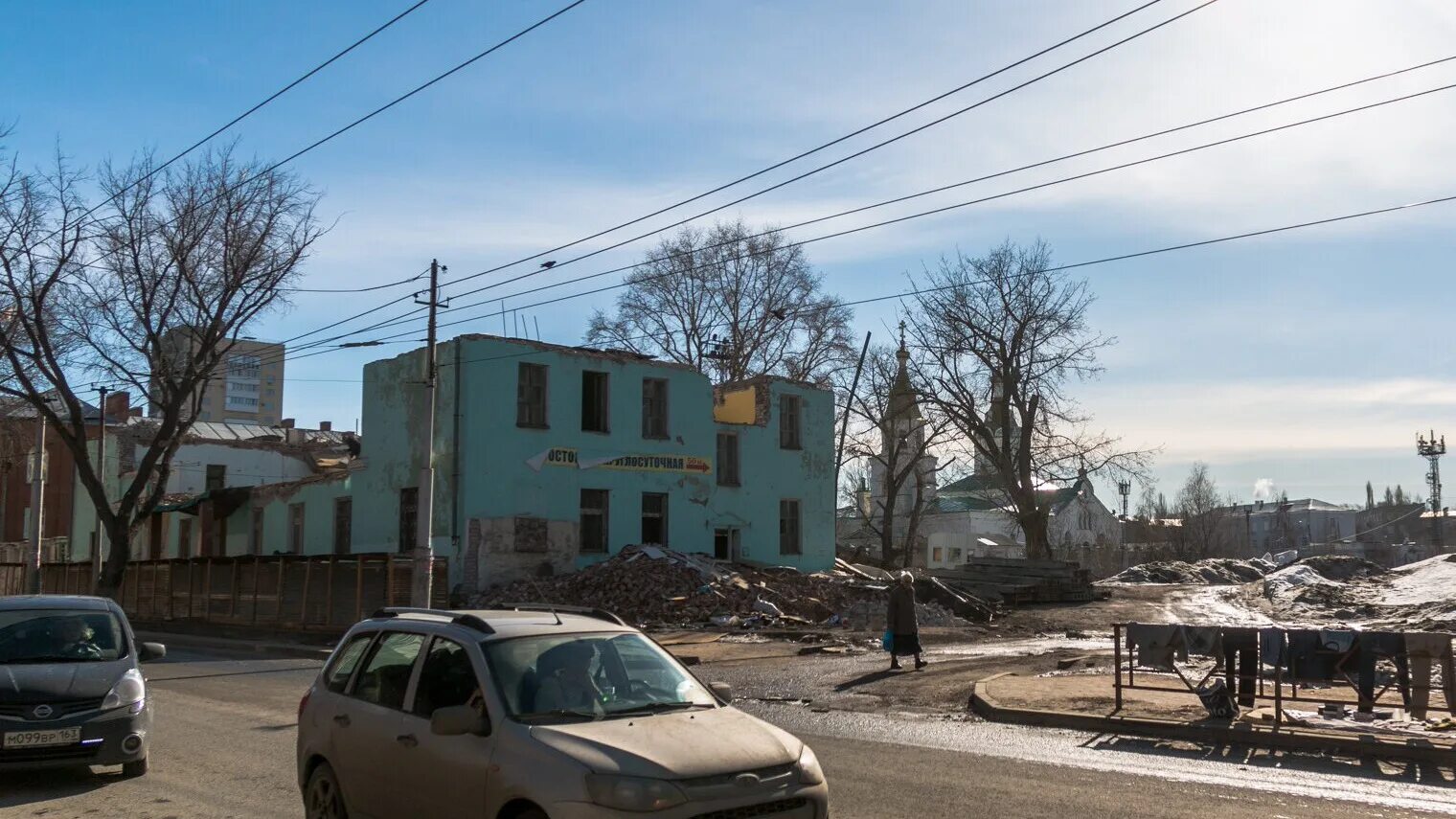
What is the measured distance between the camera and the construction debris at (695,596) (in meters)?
30.9

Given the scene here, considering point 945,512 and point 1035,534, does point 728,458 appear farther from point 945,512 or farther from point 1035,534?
point 945,512

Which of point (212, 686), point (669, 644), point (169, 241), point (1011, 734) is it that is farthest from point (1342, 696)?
point (169, 241)

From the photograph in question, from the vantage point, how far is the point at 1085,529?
354 feet

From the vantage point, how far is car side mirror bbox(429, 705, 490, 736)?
233 inches

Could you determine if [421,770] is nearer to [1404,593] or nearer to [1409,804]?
[1409,804]

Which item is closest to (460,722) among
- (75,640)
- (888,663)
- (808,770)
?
(808,770)

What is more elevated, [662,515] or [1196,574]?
[662,515]

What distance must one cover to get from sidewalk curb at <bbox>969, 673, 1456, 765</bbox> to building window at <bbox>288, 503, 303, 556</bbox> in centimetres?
3210

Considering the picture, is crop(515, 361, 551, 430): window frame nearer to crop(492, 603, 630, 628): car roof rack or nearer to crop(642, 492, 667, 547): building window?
crop(642, 492, 667, 547): building window

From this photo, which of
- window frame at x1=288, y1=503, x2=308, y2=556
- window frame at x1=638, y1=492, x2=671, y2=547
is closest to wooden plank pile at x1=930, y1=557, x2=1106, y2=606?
window frame at x1=638, y1=492, x2=671, y2=547

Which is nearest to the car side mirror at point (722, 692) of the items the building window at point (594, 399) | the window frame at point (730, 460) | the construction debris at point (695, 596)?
the construction debris at point (695, 596)

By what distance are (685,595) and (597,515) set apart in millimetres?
5663

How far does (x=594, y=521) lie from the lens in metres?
36.8

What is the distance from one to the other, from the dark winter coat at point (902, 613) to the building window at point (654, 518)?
1936 centimetres
